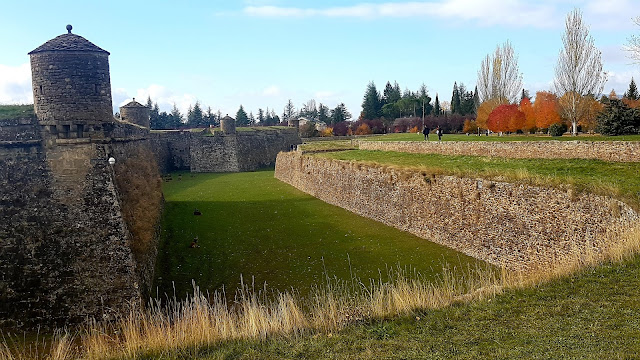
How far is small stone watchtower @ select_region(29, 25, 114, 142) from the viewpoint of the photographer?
11133 mm

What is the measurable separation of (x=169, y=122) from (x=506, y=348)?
83259mm

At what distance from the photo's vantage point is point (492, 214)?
13219 mm

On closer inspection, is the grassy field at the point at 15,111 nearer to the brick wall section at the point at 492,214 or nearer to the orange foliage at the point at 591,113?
the brick wall section at the point at 492,214

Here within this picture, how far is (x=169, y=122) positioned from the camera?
81.9 metres

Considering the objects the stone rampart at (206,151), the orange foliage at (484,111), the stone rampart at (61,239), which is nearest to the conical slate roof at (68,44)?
the stone rampart at (61,239)

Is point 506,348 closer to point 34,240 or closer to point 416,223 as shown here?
point 34,240

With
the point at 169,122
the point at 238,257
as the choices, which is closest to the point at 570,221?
the point at 238,257

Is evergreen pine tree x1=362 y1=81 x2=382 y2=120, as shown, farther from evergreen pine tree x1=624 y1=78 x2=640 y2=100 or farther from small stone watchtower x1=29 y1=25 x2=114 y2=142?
small stone watchtower x1=29 y1=25 x2=114 y2=142

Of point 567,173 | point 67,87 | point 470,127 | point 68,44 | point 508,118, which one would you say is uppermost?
point 68,44

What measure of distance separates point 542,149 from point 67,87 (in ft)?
54.3

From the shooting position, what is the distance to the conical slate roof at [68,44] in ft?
36.3

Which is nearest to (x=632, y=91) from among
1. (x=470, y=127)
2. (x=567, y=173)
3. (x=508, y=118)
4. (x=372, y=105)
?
(x=470, y=127)

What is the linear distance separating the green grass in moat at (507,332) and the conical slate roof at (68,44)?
8866 mm

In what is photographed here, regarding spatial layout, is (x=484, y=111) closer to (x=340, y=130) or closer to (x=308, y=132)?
(x=308, y=132)
